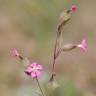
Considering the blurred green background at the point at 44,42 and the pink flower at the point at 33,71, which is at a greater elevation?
the blurred green background at the point at 44,42

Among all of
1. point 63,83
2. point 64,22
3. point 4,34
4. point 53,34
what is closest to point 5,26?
point 4,34

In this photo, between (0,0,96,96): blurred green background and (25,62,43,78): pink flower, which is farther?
(0,0,96,96): blurred green background

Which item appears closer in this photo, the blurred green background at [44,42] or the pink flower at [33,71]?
the pink flower at [33,71]

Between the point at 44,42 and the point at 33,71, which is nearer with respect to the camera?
the point at 33,71

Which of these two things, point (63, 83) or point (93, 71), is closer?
point (63, 83)

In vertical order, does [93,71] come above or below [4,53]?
below

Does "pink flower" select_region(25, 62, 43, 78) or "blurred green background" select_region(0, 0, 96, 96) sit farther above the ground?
"blurred green background" select_region(0, 0, 96, 96)

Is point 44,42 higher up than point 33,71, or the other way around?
point 44,42

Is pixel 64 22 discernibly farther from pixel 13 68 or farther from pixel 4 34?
pixel 4 34
